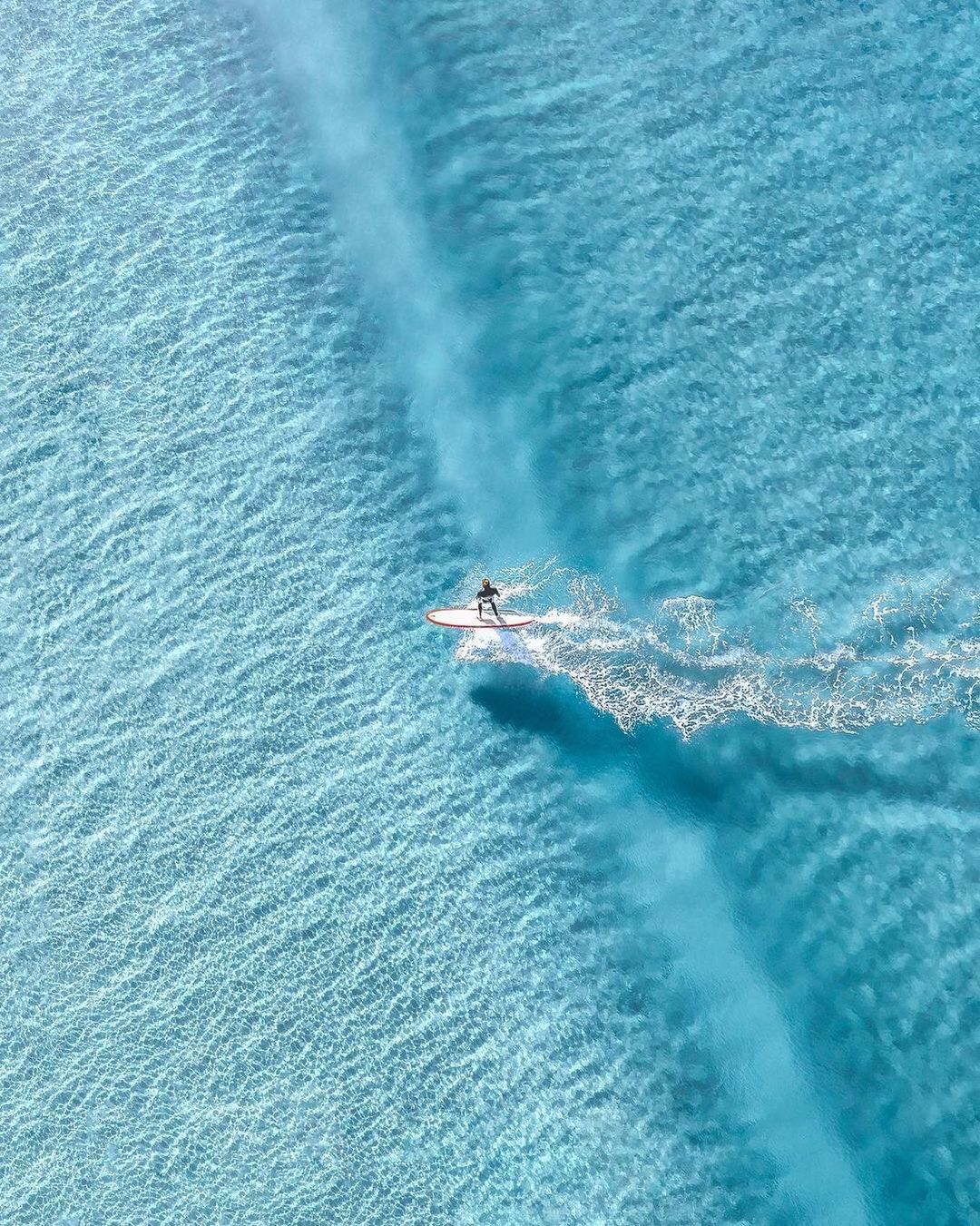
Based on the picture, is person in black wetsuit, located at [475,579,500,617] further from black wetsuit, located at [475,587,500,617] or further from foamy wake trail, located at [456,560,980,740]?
foamy wake trail, located at [456,560,980,740]

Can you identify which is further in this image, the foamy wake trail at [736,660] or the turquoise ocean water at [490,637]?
the foamy wake trail at [736,660]

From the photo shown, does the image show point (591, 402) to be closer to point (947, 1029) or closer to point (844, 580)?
point (844, 580)

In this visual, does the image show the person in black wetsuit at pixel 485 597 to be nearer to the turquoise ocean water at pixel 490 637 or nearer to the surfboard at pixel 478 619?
the surfboard at pixel 478 619

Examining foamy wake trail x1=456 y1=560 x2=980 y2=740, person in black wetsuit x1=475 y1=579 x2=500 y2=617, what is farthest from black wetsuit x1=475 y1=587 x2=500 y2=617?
foamy wake trail x1=456 y1=560 x2=980 y2=740

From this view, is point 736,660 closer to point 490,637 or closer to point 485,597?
point 490,637

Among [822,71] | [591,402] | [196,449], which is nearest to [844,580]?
[591,402]

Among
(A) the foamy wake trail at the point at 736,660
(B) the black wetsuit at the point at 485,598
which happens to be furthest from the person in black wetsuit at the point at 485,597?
(A) the foamy wake trail at the point at 736,660
